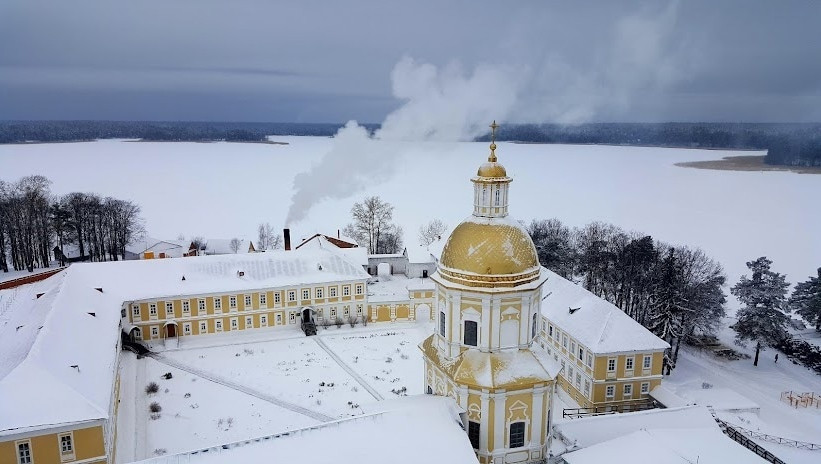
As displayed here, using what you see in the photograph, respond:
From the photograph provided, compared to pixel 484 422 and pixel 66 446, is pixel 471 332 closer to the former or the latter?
pixel 484 422

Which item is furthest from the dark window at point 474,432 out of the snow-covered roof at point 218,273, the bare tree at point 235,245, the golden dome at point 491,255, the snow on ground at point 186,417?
the bare tree at point 235,245

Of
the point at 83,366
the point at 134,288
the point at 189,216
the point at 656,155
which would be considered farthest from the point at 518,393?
the point at 656,155

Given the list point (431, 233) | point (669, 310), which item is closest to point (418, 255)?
point (431, 233)

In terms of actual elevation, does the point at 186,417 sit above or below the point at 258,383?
above

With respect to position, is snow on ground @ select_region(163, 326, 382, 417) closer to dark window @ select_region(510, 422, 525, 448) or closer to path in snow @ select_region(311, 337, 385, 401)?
path in snow @ select_region(311, 337, 385, 401)

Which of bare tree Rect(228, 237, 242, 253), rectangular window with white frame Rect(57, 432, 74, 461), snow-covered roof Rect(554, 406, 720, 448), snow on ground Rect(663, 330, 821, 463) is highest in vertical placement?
snow-covered roof Rect(554, 406, 720, 448)

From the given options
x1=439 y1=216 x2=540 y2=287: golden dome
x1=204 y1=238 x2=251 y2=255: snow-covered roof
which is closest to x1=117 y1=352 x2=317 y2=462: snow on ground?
x1=439 y1=216 x2=540 y2=287: golden dome

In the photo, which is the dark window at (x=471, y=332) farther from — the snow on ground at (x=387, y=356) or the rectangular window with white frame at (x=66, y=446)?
the rectangular window with white frame at (x=66, y=446)
